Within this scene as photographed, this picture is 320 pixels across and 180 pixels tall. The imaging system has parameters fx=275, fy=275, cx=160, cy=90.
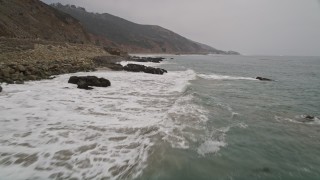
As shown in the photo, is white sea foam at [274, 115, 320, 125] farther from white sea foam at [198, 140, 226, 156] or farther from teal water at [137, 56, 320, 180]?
white sea foam at [198, 140, 226, 156]

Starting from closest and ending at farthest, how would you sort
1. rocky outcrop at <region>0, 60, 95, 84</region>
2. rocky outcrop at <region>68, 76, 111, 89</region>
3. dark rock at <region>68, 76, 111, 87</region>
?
rocky outcrop at <region>0, 60, 95, 84</region> < rocky outcrop at <region>68, 76, 111, 89</region> < dark rock at <region>68, 76, 111, 87</region>

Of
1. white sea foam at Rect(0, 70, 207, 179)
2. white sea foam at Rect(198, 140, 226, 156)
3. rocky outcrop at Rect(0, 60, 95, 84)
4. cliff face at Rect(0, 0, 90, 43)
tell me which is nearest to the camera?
white sea foam at Rect(0, 70, 207, 179)

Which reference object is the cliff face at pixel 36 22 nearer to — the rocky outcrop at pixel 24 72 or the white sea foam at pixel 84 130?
the rocky outcrop at pixel 24 72

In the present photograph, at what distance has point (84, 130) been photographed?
27.6 feet

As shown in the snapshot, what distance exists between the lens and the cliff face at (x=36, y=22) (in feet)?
145

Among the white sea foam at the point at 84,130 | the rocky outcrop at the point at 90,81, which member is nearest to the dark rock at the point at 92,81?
the rocky outcrop at the point at 90,81

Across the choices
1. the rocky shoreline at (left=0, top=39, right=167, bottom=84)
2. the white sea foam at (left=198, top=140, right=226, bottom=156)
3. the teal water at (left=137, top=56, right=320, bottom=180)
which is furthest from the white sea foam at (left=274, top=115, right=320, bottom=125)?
the rocky shoreline at (left=0, top=39, right=167, bottom=84)

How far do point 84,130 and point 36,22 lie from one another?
171 feet

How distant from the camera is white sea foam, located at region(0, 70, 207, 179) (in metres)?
6.11

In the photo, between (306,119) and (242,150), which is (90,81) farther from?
(306,119)

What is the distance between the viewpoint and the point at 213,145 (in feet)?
26.1

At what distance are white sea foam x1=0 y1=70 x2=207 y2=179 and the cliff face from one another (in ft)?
99.7

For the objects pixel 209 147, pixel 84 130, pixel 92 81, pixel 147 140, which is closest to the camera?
pixel 209 147

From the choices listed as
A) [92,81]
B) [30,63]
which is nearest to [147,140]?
[92,81]
